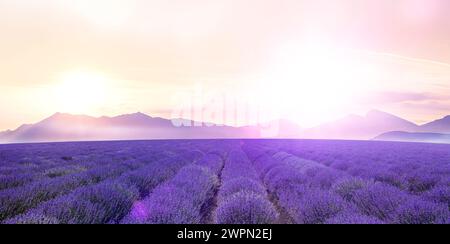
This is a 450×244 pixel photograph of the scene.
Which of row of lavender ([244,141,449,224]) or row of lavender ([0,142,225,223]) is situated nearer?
row of lavender ([244,141,449,224])

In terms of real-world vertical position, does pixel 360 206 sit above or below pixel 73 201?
below

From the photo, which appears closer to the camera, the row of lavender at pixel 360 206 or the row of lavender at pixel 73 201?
the row of lavender at pixel 360 206

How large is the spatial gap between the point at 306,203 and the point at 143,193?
305cm

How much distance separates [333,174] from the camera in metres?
7.03

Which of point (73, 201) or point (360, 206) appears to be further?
point (360, 206)

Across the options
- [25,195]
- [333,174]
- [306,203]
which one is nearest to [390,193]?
[306,203]

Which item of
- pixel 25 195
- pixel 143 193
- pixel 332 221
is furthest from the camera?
pixel 143 193
